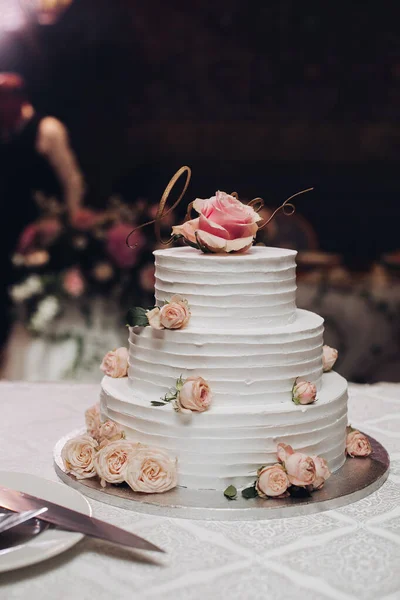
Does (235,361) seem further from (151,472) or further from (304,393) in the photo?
(151,472)

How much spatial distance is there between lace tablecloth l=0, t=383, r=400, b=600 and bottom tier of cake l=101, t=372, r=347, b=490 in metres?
0.17

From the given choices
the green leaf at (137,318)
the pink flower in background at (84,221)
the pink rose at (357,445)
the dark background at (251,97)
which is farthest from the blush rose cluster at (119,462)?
the dark background at (251,97)

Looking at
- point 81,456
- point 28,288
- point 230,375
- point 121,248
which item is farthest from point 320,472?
point 28,288

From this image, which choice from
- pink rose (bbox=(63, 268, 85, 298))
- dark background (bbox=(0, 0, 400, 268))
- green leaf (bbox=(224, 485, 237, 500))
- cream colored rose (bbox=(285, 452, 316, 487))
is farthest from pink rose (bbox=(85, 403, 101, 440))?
dark background (bbox=(0, 0, 400, 268))

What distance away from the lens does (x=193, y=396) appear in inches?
68.5

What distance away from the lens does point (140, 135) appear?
26.3 feet

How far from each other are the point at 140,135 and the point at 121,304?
15.0 ft

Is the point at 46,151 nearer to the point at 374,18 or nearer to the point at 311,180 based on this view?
the point at 311,180

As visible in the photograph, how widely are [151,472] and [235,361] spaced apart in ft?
1.05

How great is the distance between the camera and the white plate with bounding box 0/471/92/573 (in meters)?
1.34

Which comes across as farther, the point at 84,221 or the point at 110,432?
the point at 84,221

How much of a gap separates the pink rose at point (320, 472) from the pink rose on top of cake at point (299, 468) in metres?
0.03

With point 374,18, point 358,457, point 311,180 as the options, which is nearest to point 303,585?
point 358,457

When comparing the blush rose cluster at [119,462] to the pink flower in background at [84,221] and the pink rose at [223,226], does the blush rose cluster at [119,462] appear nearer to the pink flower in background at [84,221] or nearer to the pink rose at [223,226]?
the pink rose at [223,226]
